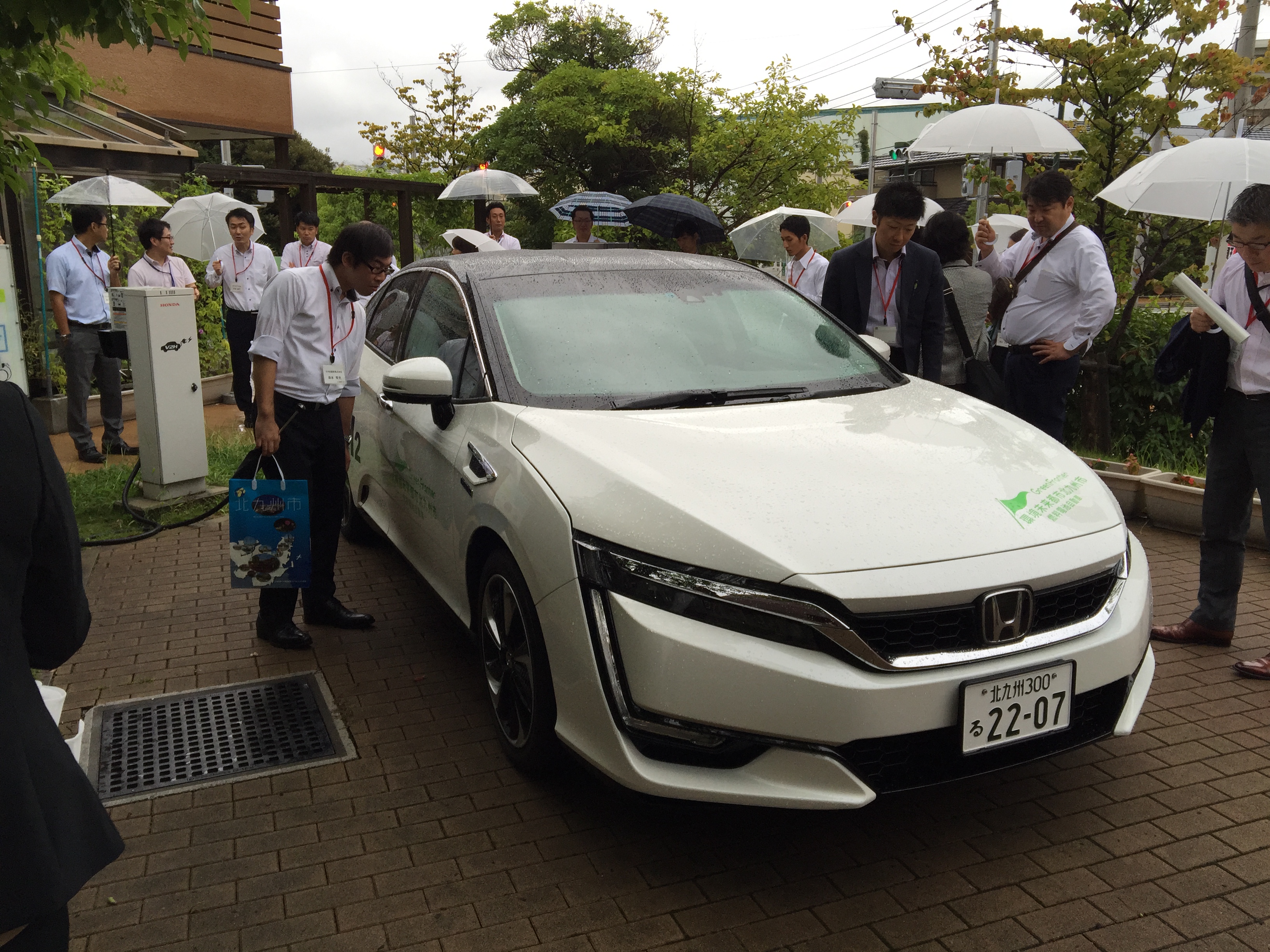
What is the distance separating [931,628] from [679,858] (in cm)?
101

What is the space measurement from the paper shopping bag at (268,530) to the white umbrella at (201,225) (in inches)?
279

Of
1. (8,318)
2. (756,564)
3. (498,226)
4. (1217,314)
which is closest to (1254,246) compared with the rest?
(1217,314)

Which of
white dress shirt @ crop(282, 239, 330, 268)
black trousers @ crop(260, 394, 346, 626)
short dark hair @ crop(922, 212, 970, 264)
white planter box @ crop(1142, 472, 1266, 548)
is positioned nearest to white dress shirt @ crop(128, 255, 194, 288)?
white dress shirt @ crop(282, 239, 330, 268)

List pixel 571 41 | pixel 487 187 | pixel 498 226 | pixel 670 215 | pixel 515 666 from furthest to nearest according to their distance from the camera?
pixel 571 41
pixel 487 187
pixel 670 215
pixel 498 226
pixel 515 666

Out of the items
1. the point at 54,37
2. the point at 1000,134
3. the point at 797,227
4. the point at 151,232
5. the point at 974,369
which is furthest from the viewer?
the point at 151,232

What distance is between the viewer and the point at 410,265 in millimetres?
5324

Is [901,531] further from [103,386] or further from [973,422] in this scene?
[103,386]

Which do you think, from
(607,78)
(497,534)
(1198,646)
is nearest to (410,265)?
(497,534)

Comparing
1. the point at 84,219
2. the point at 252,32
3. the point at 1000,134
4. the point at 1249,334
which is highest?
the point at 252,32

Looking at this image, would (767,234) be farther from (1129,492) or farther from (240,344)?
(1129,492)

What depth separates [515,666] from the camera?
3.46 meters

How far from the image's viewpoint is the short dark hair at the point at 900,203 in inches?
205

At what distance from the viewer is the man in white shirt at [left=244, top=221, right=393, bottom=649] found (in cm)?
447

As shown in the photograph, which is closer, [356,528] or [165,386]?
[356,528]
